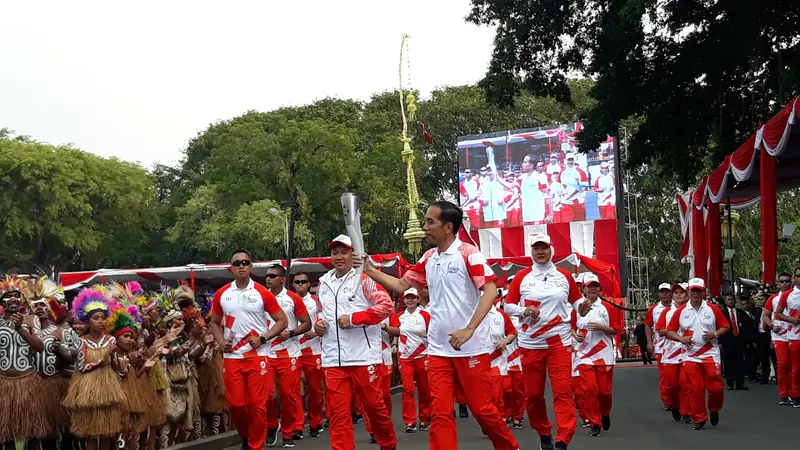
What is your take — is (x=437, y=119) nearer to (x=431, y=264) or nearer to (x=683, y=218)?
(x=683, y=218)

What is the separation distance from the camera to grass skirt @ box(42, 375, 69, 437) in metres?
10.8

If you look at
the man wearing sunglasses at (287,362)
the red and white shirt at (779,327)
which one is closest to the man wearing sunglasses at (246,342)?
the man wearing sunglasses at (287,362)

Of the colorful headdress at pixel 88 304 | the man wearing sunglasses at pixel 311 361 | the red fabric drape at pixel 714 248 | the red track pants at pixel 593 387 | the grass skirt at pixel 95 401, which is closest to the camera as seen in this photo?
the grass skirt at pixel 95 401

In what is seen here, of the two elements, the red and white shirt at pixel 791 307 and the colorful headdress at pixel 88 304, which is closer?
the colorful headdress at pixel 88 304

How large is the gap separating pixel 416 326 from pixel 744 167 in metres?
6.61

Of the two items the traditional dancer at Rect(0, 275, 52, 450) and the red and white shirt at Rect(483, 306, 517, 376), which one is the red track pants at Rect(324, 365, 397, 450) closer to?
the traditional dancer at Rect(0, 275, 52, 450)

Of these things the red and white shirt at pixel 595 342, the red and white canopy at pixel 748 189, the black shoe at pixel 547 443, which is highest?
the red and white canopy at pixel 748 189

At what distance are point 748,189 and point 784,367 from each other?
6983mm

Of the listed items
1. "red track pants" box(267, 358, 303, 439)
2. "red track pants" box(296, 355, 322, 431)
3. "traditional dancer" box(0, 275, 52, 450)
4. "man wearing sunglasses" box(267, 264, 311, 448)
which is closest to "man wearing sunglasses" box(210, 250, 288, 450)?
"man wearing sunglasses" box(267, 264, 311, 448)

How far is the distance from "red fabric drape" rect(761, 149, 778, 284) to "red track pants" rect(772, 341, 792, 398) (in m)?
1.15

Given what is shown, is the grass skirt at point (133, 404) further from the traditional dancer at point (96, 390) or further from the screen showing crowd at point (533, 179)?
the screen showing crowd at point (533, 179)

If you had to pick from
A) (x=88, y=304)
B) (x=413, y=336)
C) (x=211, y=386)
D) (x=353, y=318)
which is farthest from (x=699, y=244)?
(x=88, y=304)

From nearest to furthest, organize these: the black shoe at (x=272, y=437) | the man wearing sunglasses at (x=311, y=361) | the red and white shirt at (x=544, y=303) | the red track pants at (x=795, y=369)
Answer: the red and white shirt at (x=544, y=303), the black shoe at (x=272, y=437), the man wearing sunglasses at (x=311, y=361), the red track pants at (x=795, y=369)

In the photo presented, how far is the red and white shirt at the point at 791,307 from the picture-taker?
1709cm
